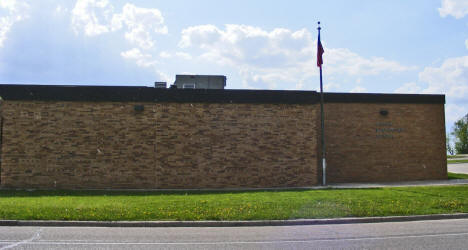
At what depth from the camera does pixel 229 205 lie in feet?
35.8

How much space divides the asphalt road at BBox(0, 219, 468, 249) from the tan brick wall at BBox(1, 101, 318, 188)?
7.23 metres

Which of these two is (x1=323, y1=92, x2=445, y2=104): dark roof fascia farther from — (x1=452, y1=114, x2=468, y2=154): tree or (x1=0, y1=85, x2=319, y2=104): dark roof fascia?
(x1=452, y1=114, x2=468, y2=154): tree

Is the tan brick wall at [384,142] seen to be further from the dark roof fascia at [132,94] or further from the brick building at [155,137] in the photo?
the dark roof fascia at [132,94]

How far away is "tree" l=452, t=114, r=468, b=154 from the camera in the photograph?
245 ft

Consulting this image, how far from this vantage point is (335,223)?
31.1 ft

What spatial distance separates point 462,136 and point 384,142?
2679 inches

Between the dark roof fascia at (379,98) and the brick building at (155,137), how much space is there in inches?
74.8

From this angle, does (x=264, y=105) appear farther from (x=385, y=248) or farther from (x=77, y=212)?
(x=385, y=248)

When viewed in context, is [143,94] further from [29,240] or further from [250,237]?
[250,237]

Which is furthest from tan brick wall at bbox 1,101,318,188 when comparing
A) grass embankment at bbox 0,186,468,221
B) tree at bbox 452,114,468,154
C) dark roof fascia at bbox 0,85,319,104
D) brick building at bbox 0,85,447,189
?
tree at bbox 452,114,468,154

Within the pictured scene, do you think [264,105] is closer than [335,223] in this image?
No

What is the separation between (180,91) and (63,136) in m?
5.35

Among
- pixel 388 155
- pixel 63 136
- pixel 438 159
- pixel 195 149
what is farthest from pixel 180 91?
pixel 438 159

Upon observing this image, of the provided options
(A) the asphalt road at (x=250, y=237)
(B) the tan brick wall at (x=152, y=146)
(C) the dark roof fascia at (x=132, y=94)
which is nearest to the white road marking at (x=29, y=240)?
(A) the asphalt road at (x=250, y=237)
